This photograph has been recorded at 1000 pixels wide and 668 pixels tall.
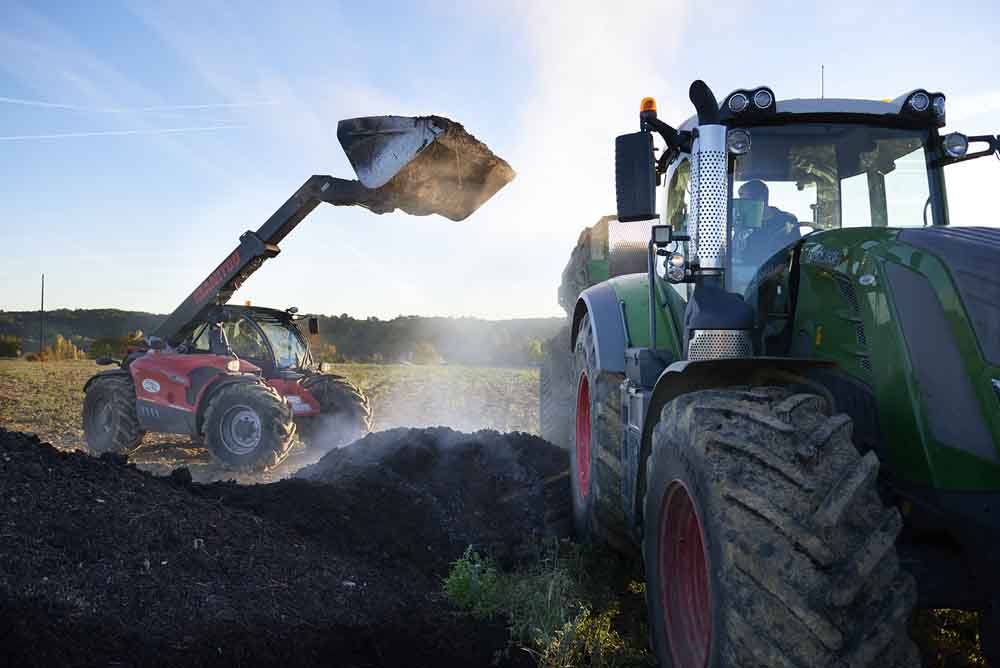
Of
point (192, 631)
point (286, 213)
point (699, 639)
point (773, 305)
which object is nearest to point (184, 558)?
point (192, 631)

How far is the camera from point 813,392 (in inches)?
124

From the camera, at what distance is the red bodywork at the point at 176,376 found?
34.6 ft

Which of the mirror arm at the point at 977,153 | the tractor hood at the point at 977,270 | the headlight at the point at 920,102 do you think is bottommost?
the tractor hood at the point at 977,270

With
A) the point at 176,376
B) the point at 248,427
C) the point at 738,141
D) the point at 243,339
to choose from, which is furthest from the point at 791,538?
the point at 243,339

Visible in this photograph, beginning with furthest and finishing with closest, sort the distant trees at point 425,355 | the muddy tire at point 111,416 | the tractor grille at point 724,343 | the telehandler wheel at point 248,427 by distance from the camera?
the distant trees at point 425,355, the muddy tire at point 111,416, the telehandler wheel at point 248,427, the tractor grille at point 724,343

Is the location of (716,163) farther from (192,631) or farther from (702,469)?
(192,631)

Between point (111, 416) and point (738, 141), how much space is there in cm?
990

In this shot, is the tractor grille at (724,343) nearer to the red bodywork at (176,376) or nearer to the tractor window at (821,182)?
the tractor window at (821,182)

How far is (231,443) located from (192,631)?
6940mm

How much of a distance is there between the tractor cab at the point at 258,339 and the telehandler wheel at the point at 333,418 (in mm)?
506

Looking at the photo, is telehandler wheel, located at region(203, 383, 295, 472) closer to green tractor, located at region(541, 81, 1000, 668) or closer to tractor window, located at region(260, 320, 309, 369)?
tractor window, located at region(260, 320, 309, 369)

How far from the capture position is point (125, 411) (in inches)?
440

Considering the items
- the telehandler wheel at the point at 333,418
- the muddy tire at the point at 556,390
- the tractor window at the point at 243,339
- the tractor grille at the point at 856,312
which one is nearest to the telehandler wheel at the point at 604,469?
the tractor grille at the point at 856,312

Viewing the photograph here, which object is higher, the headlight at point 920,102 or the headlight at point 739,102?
the headlight at point 920,102
